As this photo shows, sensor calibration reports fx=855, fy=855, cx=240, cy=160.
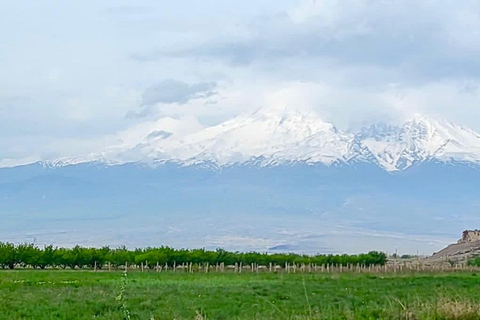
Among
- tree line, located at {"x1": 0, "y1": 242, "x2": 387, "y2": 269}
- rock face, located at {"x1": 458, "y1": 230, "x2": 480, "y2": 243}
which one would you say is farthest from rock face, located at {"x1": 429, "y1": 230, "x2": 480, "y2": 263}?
tree line, located at {"x1": 0, "y1": 242, "x2": 387, "y2": 269}

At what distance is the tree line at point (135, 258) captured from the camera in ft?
252

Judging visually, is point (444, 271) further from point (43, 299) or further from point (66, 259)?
point (43, 299)

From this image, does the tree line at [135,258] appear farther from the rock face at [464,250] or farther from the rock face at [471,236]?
the rock face at [471,236]

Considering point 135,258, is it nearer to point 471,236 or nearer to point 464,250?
point 464,250

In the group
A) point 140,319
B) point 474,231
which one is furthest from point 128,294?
point 474,231

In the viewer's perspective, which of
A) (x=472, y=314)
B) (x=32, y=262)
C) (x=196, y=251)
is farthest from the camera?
(x=196, y=251)

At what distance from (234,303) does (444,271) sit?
4647cm

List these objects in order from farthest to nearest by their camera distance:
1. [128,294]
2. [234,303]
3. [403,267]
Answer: [403,267]
[128,294]
[234,303]

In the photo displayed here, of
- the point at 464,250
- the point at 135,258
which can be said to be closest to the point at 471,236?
the point at 464,250

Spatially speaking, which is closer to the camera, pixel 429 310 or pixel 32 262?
pixel 429 310

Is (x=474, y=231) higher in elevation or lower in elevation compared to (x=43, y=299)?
higher

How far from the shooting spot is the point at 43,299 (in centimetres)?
2480

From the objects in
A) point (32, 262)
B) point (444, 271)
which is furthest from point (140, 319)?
point (32, 262)

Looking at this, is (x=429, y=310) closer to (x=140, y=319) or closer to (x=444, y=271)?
(x=140, y=319)
